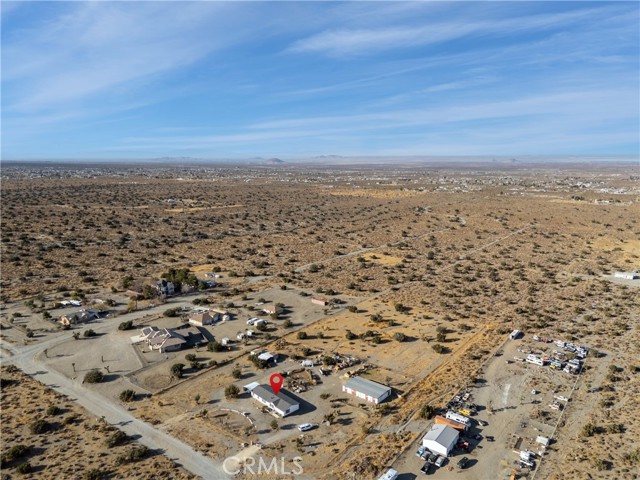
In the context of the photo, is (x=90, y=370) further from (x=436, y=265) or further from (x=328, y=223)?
(x=328, y=223)

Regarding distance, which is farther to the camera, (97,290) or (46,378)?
(97,290)

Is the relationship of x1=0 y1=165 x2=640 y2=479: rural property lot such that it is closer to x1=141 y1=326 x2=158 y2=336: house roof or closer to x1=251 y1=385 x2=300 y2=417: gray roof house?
x1=251 y1=385 x2=300 y2=417: gray roof house

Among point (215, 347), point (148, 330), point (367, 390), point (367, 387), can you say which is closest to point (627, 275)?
point (367, 387)

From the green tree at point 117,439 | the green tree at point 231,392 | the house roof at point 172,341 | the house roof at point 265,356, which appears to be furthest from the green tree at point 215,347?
the green tree at point 117,439

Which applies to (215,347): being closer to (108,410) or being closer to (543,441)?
(108,410)

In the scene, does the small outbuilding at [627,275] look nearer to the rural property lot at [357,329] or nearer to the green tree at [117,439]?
the rural property lot at [357,329]

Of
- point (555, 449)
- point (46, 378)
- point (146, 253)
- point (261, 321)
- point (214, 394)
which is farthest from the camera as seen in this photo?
point (146, 253)

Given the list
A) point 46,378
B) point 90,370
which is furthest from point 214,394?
point 46,378

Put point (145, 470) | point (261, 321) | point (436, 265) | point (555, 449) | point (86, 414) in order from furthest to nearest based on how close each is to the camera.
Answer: point (436, 265) → point (261, 321) → point (86, 414) → point (555, 449) → point (145, 470)
